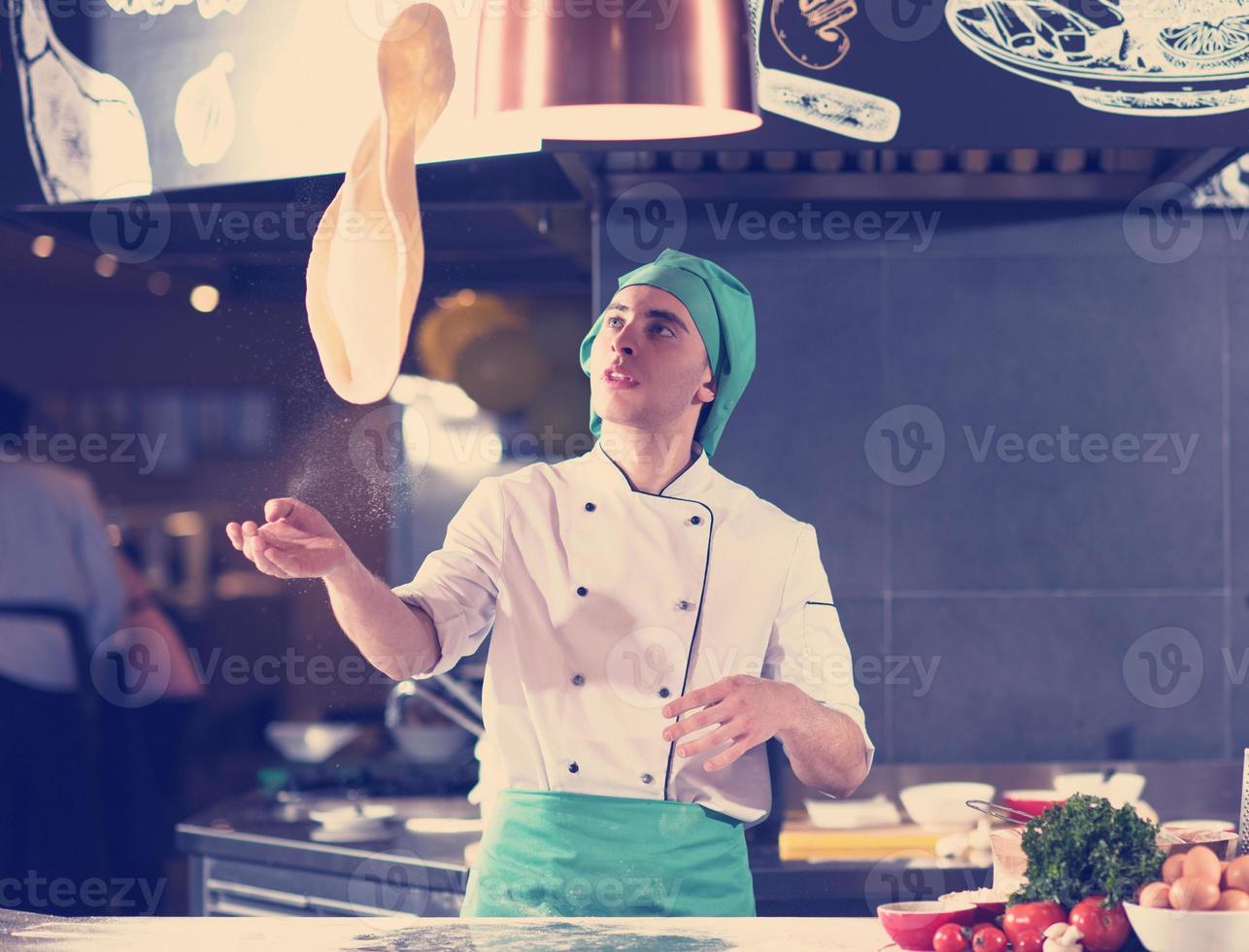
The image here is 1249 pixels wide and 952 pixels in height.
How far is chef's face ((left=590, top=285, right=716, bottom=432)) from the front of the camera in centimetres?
201

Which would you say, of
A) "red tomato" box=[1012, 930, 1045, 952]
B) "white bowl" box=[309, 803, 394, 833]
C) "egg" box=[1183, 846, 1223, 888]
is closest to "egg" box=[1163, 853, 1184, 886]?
"egg" box=[1183, 846, 1223, 888]

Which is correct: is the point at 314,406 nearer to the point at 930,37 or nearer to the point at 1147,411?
the point at 930,37

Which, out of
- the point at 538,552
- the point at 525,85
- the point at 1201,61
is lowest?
the point at 538,552

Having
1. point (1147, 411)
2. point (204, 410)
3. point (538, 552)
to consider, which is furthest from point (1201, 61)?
point (204, 410)

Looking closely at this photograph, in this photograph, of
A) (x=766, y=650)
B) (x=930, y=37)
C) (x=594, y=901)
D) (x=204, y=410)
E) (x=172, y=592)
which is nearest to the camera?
(x=594, y=901)

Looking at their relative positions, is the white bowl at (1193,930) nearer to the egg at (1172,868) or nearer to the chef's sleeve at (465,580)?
the egg at (1172,868)

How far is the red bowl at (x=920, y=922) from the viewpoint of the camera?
1343 millimetres

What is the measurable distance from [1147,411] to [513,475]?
1424mm

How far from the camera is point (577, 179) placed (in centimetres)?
250

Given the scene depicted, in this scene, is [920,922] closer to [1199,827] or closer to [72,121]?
[1199,827]

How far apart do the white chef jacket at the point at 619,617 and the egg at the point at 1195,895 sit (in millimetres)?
655

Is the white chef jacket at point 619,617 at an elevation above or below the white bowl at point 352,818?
above

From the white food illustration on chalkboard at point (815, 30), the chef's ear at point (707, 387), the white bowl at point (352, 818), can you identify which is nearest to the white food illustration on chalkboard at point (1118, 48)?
the white food illustration on chalkboard at point (815, 30)

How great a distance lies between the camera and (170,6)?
7.57 feet
